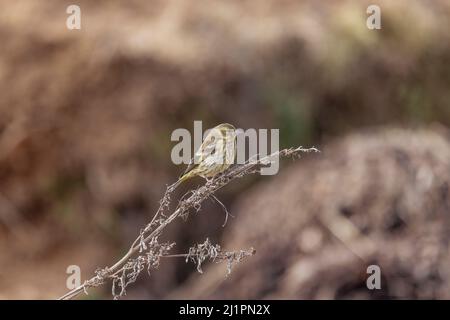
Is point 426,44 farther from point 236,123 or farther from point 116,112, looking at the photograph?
point 116,112

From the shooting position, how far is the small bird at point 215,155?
117 inches

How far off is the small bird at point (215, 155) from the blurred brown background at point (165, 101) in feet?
10.3

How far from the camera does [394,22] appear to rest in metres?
7.22

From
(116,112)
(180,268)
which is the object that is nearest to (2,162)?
(116,112)

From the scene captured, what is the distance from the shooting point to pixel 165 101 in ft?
22.8

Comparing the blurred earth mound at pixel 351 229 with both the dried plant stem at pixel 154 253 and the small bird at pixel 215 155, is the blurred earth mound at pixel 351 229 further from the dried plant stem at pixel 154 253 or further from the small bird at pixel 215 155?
the dried plant stem at pixel 154 253

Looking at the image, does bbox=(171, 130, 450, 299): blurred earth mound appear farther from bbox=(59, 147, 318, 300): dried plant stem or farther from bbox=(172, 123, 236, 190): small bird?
bbox=(59, 147, 318, 300): dried plant stem

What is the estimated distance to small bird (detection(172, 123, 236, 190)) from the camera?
9.72 feet

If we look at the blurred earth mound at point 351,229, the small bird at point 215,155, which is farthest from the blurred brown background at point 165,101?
the small bird at point 215,155

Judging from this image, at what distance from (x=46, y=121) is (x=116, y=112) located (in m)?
0.59

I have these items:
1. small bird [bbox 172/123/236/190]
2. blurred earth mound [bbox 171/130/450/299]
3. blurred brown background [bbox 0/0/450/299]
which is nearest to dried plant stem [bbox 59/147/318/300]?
small bird [bbox 172/123/236/190]

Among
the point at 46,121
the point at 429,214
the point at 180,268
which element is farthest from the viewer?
the point at 46,121

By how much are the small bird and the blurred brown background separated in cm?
315

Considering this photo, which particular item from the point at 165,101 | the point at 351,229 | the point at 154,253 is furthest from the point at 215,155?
the point at 165,101
